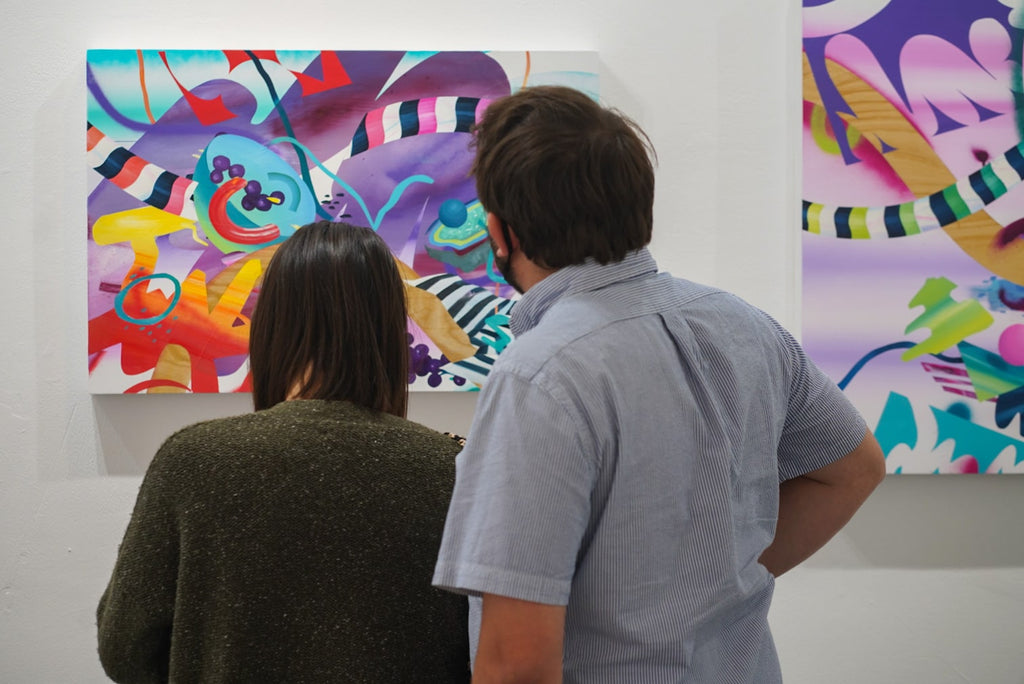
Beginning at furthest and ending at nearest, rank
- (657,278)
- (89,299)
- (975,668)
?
1. (975,668)
2. (89,299)
3. (657,278)

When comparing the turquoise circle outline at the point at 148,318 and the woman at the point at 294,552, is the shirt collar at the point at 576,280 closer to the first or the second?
the woman at the point at 294,552

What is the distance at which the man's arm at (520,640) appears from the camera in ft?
2.37

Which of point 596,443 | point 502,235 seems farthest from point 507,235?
point 596,443

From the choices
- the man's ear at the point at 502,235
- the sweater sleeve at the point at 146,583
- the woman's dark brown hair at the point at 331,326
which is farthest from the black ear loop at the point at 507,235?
the sweater sleeve at the point at 146,583

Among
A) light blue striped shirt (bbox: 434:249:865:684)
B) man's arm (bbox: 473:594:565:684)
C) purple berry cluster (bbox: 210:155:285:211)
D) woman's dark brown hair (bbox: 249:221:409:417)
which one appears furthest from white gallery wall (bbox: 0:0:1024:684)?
man's arm (bbox: 473:594:565:684)

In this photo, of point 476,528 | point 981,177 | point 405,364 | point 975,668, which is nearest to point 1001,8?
point 981,177

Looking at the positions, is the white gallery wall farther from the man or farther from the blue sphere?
the man

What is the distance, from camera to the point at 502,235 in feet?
2.66

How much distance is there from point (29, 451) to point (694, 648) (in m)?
1.55

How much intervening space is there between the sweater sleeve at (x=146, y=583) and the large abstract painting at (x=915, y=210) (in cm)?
130

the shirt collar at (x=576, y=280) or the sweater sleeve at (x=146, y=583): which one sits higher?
the shirt collar at (x=576, y=280)

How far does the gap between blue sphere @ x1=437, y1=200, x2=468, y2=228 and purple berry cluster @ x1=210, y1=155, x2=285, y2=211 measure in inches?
13.3

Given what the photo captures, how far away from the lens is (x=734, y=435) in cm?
84

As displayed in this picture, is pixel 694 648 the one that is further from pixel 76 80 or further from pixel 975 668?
pixel 76 80
